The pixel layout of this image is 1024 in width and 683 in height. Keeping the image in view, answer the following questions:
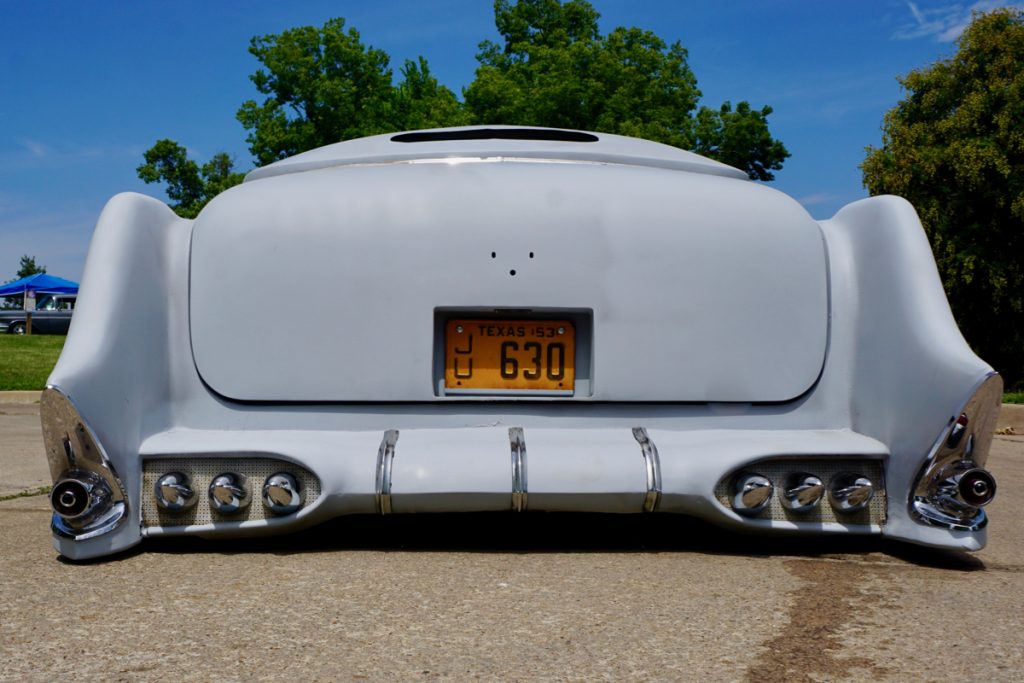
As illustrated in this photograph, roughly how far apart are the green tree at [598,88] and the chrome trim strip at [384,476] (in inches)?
1090

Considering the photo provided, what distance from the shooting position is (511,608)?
2.42 metres

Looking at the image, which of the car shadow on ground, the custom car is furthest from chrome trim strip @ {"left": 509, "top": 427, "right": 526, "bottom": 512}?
the car shadow on ground

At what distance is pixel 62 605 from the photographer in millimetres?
2418

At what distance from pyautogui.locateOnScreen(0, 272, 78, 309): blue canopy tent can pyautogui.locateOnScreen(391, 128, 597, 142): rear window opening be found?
4738 centimetres

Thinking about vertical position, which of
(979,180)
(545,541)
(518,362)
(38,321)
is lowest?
(38,321)

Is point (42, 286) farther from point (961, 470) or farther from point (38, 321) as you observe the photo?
point (961, 470)

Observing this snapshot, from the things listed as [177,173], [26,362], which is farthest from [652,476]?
[177,173]

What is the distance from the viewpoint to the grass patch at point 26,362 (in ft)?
44.9

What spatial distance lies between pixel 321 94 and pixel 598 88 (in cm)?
930

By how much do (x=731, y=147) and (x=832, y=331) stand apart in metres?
35.4

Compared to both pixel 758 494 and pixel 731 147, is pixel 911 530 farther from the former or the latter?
pixel 731 147

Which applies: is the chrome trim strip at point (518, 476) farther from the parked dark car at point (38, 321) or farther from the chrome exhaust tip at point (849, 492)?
the parked dark car at point (38, 321)

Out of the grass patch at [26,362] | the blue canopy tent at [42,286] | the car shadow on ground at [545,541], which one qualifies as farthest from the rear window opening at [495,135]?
the blue canopy tent at [42,286]

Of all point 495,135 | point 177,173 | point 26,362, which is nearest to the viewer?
point 495,135
